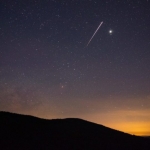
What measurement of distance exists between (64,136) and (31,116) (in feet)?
26.0

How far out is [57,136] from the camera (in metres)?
21.3

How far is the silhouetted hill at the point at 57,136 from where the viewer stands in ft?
61.4

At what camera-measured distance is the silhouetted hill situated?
18.7 metres

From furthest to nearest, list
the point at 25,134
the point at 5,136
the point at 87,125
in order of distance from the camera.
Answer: the point at 87,125 < the point at 25,134 < the point at 5,136

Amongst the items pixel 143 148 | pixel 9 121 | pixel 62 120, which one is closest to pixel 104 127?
pixel 62 120

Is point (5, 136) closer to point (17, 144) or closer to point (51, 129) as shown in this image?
point (17, 144)

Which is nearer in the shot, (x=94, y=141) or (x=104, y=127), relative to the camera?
(x=94, y=141)

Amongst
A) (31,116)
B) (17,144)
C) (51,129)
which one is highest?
(31,116)

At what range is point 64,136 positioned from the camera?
21.5m

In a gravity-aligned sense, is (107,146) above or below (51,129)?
below

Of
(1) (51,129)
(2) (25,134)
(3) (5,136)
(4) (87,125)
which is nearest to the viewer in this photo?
(3) (5,136)

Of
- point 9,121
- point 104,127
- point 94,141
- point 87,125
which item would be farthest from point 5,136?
point 104,127

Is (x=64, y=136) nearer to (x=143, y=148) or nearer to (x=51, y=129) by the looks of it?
(x=51, y=129)

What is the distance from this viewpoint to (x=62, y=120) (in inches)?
1097
